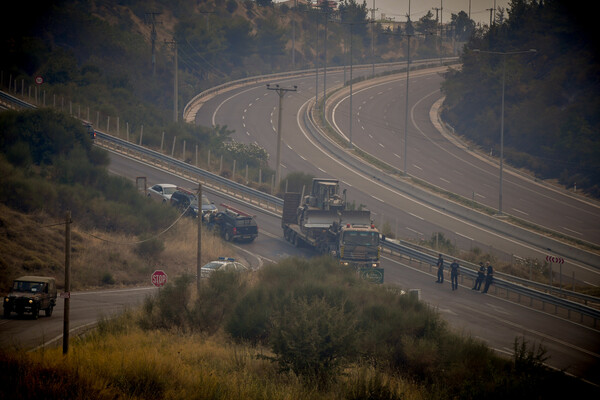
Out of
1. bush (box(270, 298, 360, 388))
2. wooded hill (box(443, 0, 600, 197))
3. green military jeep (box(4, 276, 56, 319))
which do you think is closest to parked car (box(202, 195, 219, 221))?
green military jeep (box(4, 276, 56, 319))

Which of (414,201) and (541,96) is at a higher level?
(541,96)

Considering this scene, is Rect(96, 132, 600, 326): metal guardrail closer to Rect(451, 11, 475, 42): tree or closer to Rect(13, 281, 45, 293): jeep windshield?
Rect(13, 281, 45, 293): jeep windshield

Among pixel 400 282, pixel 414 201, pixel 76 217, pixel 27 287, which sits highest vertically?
pixel 76 217

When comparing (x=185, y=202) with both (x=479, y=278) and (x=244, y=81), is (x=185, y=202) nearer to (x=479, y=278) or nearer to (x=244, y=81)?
(x=479, y=278)

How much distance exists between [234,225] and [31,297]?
17221 millimetres

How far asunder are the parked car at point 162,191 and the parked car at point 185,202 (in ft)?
4.25

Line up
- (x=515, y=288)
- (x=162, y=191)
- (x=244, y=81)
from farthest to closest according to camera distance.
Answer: (x=244, y=81)
(x=162, y=191)
(x=515, y=288)

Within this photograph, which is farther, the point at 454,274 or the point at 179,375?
the point at 454,274

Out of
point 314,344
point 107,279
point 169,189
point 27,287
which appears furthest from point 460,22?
point 314,344

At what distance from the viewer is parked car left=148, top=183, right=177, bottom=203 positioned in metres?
47.0

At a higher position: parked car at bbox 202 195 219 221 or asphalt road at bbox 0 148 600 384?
parked car at bbox 202 195 219 221

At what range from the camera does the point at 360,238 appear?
33.2m

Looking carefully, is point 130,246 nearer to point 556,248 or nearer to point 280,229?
point 280,229

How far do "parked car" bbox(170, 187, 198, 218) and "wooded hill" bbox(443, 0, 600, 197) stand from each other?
138 feet
